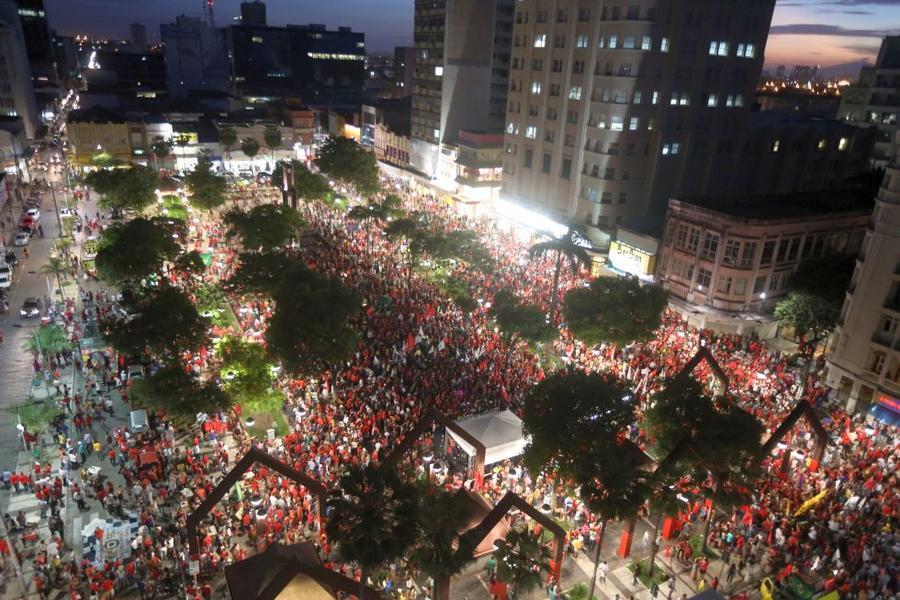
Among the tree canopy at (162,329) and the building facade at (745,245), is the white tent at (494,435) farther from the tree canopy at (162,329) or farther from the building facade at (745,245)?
the building facade at (745,245)

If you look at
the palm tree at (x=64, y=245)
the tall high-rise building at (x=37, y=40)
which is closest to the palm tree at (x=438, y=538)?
the palm tree at (x=64, y=245)

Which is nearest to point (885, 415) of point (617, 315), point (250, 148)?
point (617, 315)

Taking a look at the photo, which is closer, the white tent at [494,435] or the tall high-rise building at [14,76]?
the white tent at [494,435]

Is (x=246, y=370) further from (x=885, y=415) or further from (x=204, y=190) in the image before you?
(x=204, y=190)

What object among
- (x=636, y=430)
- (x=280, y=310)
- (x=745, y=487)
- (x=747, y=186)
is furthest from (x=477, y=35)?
(x=745, y=487)

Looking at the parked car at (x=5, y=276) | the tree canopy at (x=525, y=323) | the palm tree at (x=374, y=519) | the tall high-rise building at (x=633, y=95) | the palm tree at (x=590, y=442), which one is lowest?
the parked car at (x=5, y=276)

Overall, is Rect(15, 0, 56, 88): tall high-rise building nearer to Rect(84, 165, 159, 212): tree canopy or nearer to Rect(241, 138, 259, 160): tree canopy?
Rect(241, 138, 259, 160): tree canopy
